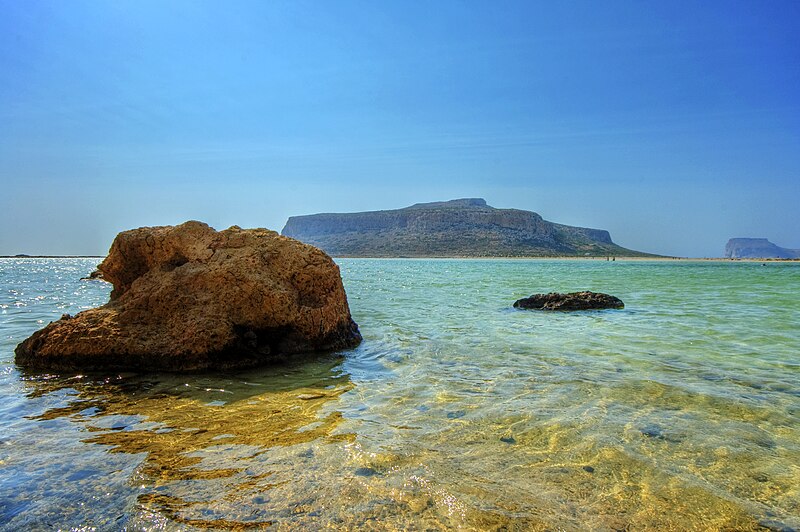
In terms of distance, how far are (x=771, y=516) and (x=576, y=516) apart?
3.57 feet

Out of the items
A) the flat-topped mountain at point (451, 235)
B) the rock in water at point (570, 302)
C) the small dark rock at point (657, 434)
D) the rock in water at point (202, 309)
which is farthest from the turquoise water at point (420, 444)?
the flat-topped mountain at point (451, 235)

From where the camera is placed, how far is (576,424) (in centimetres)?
394

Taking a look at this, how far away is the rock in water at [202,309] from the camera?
5.84m

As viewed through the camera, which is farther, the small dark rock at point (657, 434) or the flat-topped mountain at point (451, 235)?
the flat-topped mountain at point (451, 235)

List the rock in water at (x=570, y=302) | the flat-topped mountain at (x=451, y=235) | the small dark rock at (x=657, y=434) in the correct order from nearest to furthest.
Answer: the small dark rock at (x=657, y=434)
the rock in water at (x=570, y=302)
the flat-topped mountain at (x=451, y=235)

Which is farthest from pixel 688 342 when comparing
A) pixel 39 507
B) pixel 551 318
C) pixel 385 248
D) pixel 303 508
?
pixel 385 248

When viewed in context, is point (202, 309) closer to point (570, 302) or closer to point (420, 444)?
point (420, 444)

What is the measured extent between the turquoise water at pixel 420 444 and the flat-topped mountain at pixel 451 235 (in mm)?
114167

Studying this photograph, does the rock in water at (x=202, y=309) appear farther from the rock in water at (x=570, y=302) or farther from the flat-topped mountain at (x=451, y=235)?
the flat-topped mountain at (x=451, y=235)

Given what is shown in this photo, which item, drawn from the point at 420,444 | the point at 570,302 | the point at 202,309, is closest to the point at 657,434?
the point at 420,444

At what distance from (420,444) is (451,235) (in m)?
130

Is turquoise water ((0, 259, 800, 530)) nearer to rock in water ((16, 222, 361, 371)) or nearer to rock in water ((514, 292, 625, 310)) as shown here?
rock in water ((16, 222, 361, 371))

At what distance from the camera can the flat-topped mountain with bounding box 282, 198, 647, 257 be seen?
12481 cm

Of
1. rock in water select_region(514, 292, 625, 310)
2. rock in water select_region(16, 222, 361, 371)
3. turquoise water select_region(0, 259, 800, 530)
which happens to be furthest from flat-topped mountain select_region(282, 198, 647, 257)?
turquoise water select_region(0, 259, 800, 530)
